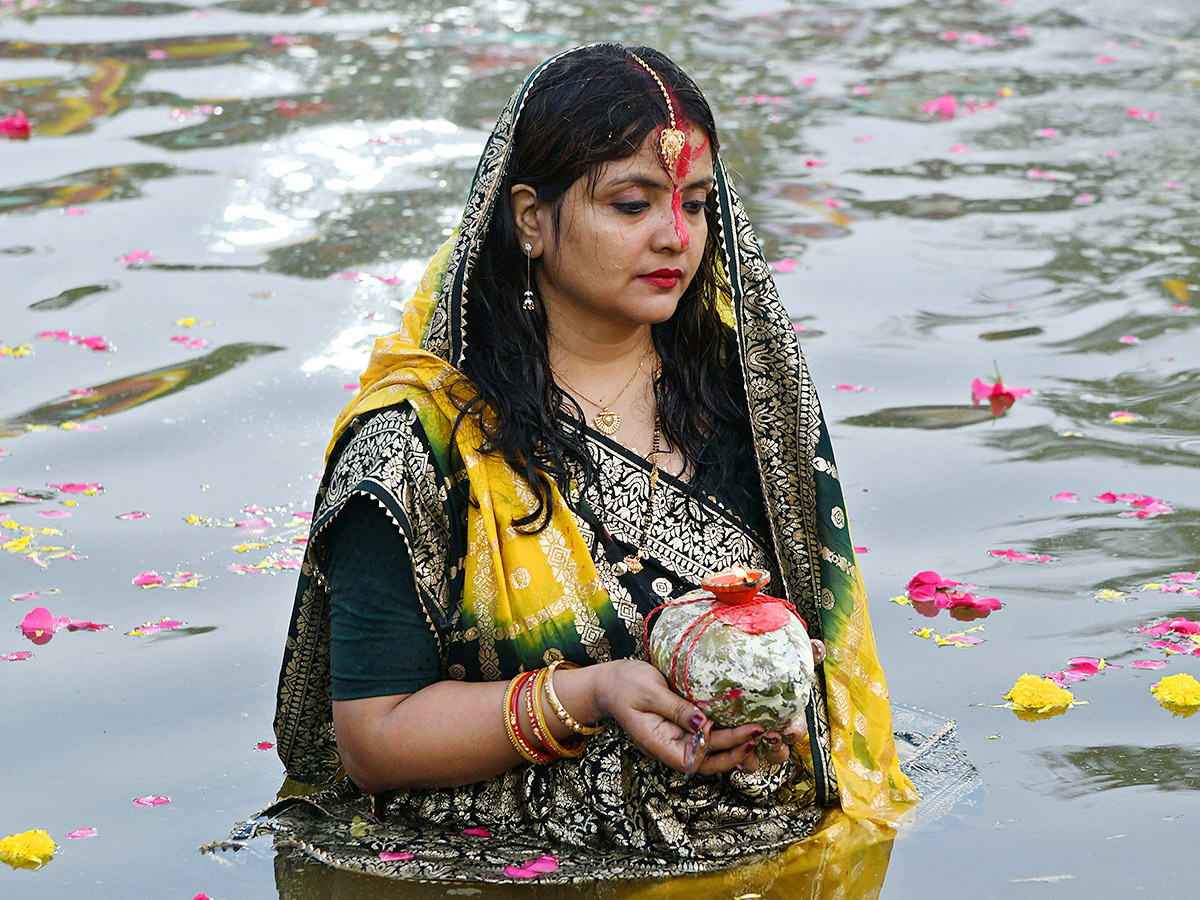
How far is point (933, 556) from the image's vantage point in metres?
4.30

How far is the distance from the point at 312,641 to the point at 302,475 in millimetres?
1992

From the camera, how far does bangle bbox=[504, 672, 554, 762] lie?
8.41 feet

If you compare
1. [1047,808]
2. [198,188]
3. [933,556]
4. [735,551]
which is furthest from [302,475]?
[198,188]

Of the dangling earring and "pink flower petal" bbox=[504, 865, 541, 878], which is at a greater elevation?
the dangling earring

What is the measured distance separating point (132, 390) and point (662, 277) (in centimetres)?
326

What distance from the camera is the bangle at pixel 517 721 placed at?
2562mm

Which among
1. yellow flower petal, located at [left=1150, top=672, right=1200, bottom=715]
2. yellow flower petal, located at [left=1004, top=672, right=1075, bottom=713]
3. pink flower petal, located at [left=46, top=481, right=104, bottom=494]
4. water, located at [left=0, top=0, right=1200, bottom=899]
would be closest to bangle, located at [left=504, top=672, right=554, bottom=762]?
water, located at [left=0, top=0, right=1200, bottom=899]

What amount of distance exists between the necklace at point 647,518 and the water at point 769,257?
77 cm

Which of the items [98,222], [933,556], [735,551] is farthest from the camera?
[98,222]

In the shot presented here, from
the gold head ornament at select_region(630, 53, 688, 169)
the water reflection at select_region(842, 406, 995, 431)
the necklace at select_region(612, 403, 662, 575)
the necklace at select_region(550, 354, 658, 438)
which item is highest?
the gold head ornament at select_region(630, 53, 688, 169)

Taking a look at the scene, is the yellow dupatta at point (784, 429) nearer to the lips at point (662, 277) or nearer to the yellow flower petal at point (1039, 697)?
the lips at point (662, 277)

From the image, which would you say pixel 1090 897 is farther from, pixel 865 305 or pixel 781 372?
pixel 865 305

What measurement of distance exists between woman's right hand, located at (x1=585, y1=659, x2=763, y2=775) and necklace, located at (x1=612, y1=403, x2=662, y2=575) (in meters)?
0.26

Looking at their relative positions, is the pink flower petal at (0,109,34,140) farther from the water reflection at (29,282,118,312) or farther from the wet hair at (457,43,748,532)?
the wet hair at (457,43,748,532)
